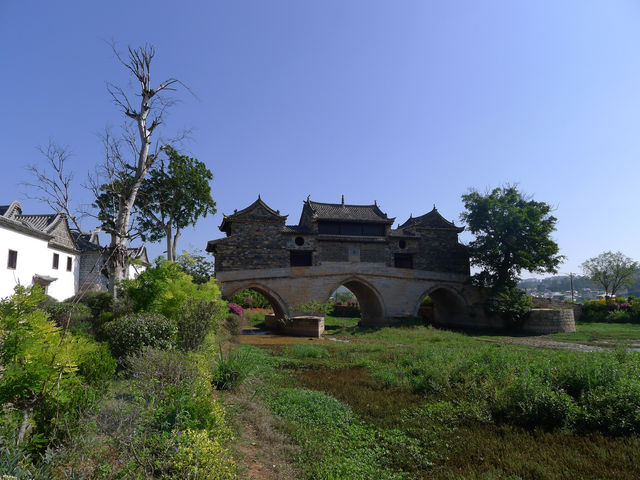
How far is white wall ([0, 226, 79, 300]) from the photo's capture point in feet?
55.6

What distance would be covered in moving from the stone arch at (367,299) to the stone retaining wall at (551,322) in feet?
31.0

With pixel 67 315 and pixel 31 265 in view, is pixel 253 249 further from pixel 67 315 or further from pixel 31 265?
pixel 67 315

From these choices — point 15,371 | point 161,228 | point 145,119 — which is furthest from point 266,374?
point 161,228

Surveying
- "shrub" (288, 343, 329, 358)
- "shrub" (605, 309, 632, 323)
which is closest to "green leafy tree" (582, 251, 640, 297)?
"shrub" (605, 309, 632, 323)

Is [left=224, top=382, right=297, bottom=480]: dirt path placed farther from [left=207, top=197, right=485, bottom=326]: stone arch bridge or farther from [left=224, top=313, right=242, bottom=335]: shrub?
[left=207, top=197, right=485, bottom=326]: stone arch bridge

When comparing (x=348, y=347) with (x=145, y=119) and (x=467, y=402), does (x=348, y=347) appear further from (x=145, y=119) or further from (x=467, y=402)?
(x=145, y=119)

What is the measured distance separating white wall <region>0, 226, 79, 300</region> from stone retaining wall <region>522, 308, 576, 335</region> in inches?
1121

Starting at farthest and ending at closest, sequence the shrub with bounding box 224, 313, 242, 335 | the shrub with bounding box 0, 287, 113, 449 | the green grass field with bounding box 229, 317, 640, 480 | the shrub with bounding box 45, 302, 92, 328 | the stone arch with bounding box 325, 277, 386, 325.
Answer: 1. the stone arch with bounding box 325, 277, 386, 325
2. the shrub with bounding box 224, 313, 242, 335
3. the shrub with bounding box 45, 302, 92, 328
4. the green grass field with bounding box 229, 317, 640, 480
5. the shrub with bounding box 0, 287, 113, 449

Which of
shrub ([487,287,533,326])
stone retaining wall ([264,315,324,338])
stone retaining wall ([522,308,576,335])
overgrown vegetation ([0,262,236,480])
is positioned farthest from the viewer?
shrub ([487,287,533,326])

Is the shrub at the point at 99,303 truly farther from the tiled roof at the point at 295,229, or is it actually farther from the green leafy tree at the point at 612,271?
the green leafy tree at the point at 612,271

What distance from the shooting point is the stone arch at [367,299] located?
24.4 metres

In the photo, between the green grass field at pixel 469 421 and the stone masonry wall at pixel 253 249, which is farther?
the stone masonry wall at pixel 253 249

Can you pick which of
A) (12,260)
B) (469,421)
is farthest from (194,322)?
(12,260)

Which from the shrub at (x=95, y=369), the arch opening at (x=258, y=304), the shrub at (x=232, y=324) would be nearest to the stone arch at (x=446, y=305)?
the arch opening at (x=258, y=304)
